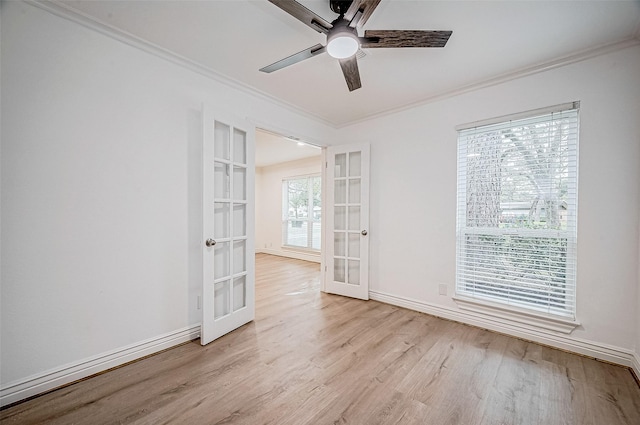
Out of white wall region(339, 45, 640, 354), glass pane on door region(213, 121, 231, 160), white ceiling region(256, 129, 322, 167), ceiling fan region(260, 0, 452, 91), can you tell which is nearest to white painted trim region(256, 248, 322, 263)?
white ceiling region(256, 129, 322, 167)

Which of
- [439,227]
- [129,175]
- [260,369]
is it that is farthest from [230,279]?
[439,227]

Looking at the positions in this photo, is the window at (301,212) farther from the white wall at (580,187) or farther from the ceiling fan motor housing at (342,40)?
the ceiling fan motor housing at (342,40)

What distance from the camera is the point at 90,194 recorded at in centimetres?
188

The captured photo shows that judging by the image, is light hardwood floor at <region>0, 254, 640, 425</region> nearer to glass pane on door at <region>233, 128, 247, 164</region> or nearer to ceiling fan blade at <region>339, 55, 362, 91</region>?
glass pane on door at <region>233, 128, 247, 164</region>

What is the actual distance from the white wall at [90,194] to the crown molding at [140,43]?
0.04 metres

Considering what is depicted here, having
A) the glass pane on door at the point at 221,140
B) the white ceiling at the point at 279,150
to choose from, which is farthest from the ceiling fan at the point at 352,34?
the white ceiling at the point at 279,150

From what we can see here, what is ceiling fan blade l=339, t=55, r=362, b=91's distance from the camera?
6.13 ft

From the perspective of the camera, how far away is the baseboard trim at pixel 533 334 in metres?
2.07

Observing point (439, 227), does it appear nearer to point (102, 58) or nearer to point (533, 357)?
point (533, 357)

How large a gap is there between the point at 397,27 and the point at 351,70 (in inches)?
16.7

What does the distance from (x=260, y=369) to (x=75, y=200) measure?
1.78 metres

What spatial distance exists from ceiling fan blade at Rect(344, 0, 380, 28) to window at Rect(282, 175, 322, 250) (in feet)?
16.5

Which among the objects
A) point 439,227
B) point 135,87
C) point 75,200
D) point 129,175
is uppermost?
point 135,87

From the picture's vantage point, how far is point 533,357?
2189mm
